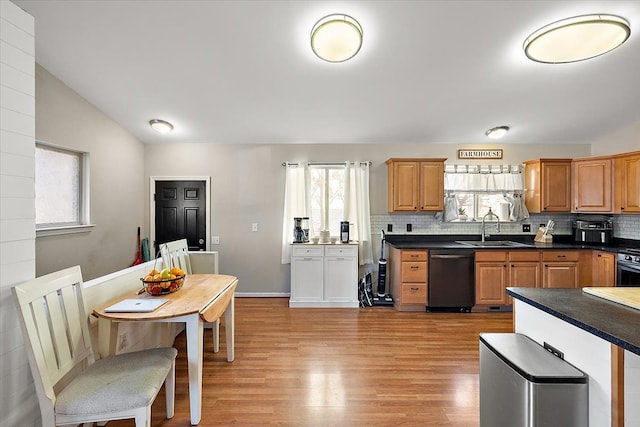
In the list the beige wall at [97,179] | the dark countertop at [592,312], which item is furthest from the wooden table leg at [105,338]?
the dark countertop at [592,312]

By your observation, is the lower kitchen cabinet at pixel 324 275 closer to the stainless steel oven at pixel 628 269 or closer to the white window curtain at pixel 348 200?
the white window curtain at pixel 348 200

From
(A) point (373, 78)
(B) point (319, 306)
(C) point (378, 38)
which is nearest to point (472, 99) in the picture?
(A) point (373, 78)

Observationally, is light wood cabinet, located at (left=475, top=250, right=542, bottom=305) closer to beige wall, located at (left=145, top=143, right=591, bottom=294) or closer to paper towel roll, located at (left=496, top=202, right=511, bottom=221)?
paper towel roll, located at (left=496, top=202, right=511, bottom=221)

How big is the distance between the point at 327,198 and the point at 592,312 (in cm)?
364

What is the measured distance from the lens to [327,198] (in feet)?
15.4

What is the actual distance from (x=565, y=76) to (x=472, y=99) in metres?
0.85

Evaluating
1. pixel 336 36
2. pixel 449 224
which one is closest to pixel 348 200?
pixel 449 224

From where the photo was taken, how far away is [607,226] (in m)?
4.25

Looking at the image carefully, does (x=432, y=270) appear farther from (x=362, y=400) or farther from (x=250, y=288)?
(x=250, y=288)

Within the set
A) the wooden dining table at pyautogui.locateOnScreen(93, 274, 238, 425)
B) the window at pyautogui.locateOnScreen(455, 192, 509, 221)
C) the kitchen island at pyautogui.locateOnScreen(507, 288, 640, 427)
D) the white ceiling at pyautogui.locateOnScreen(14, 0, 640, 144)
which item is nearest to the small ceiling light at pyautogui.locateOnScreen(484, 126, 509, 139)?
the white ceiling at pyautogui.locateOnScreen(14, 0, 640, 144)

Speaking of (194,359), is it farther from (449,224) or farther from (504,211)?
(504,211)

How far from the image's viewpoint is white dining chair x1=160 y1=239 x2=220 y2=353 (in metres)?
2.88

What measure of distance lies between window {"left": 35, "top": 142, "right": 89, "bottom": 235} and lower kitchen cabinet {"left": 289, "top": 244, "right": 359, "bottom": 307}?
2.69m

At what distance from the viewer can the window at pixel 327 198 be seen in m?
4.70
